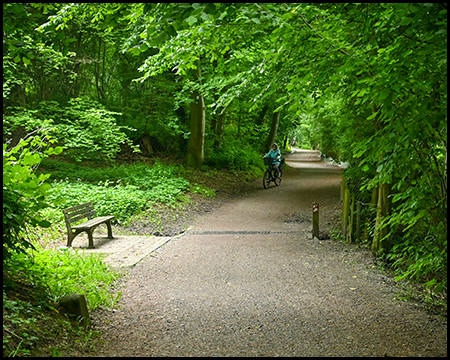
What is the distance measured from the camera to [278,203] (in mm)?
14836

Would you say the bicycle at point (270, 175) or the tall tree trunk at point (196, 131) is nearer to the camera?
the tall tree trunk at point (196, 131)

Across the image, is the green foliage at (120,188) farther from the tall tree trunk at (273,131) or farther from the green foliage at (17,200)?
the tall tree trunk at (273,131)

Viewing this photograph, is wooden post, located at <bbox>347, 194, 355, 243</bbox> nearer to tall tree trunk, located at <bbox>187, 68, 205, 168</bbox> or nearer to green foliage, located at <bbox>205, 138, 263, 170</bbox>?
tall tree trunk, located at <bbox>187, 68, 205, 168</bbox>

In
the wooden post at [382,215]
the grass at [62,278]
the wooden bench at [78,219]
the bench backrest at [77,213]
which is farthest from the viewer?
the bench backrest at [77,213]

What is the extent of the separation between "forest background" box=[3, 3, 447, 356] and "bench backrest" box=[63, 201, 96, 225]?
0.78 m

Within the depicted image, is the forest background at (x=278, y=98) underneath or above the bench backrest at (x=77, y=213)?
above

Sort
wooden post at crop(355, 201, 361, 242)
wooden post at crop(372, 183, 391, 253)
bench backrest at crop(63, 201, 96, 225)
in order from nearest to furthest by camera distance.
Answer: wooden post at crop(372, 183, 391, 253)
bench backrest at crop(63, 201, 96, 225)
wooden post at crop(355, 201, 361, 242)

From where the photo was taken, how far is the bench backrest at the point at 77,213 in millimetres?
8297

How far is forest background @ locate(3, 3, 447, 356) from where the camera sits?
3.68 m

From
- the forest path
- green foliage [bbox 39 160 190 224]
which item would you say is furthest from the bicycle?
the forest path

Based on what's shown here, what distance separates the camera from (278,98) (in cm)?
1004

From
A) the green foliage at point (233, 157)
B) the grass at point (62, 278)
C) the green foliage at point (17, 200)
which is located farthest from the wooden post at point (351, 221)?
the green foliage at point (233, 157)

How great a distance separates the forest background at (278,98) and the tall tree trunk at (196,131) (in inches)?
1.9

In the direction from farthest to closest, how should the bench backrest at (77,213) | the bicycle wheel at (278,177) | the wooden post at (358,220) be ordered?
the bicycle wheel at (278,177)
the wooden post at (358,220)
the bench backrest at (77,213)
